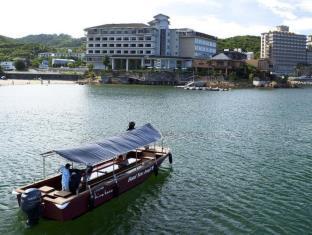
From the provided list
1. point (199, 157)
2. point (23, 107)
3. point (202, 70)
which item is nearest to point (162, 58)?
point (202, 70)

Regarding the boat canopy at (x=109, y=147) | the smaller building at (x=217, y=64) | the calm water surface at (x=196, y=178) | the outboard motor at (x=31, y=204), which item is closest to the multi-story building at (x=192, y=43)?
the smaller building at (x=217, y=64)

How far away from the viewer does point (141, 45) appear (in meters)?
172

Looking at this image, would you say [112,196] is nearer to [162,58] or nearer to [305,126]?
[305,126]

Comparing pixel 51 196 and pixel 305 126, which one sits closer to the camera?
pixel 51 196

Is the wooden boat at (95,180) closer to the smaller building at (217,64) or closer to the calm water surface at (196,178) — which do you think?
the calm water surface at (196,178)

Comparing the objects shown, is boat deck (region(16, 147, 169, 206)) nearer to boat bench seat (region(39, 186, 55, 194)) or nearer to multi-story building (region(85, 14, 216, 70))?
boat bench seat (region(39, 186, 55, 194))

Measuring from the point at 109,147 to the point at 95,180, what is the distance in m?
2.17

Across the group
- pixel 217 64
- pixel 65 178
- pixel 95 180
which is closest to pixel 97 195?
pixel 65 178

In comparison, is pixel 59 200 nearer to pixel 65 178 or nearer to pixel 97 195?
pixel 65 178

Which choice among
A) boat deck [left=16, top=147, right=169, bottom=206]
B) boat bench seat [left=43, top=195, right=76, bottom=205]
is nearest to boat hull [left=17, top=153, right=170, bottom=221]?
boat bench seat [left=43, top=195, right=76, bottom=205]

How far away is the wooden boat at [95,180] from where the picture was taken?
19016mm

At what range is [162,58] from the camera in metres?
168

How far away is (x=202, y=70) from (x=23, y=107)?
4302 inches

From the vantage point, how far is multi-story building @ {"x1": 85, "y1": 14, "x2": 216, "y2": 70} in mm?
171125
